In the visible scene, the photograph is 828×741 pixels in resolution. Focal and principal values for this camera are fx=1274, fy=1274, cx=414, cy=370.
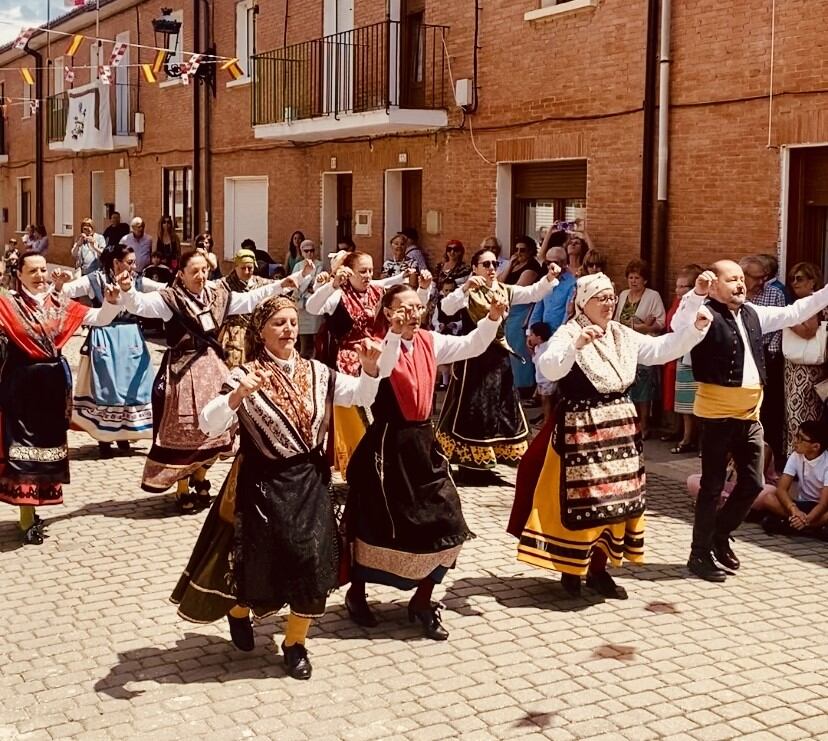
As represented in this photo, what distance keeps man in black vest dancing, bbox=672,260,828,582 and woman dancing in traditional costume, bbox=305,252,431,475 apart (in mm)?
2239

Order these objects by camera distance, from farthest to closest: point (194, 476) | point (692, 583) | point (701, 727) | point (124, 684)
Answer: point (194, 476), point (692, 583), point (124, 684), point (701, 727)

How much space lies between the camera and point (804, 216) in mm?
10891

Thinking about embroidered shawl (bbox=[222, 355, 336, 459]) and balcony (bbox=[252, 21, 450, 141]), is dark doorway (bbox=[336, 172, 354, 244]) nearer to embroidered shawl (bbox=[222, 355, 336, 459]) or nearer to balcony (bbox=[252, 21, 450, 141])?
balcony (bbox=[252, 21, 450, 141])

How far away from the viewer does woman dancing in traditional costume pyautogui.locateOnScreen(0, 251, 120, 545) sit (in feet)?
25.1

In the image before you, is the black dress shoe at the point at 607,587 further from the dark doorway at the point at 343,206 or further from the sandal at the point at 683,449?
the dark doorway at the point at 343,206

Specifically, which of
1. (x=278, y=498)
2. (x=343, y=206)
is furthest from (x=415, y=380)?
(x=343, y=206)

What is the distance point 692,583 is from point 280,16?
14.1 meters

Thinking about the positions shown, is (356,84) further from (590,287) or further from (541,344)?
(590,287)

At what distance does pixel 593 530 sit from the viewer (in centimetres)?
642

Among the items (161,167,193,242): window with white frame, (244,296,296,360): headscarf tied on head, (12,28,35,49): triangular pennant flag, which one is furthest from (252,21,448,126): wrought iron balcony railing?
(244,296,296,360): headscarf tied on head

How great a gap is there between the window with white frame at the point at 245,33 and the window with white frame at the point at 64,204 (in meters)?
10.1

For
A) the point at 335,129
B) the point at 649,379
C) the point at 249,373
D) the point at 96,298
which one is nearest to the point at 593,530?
the point at 249,373

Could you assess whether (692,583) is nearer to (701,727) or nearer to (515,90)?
(701,727)

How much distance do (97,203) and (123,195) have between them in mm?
2191
